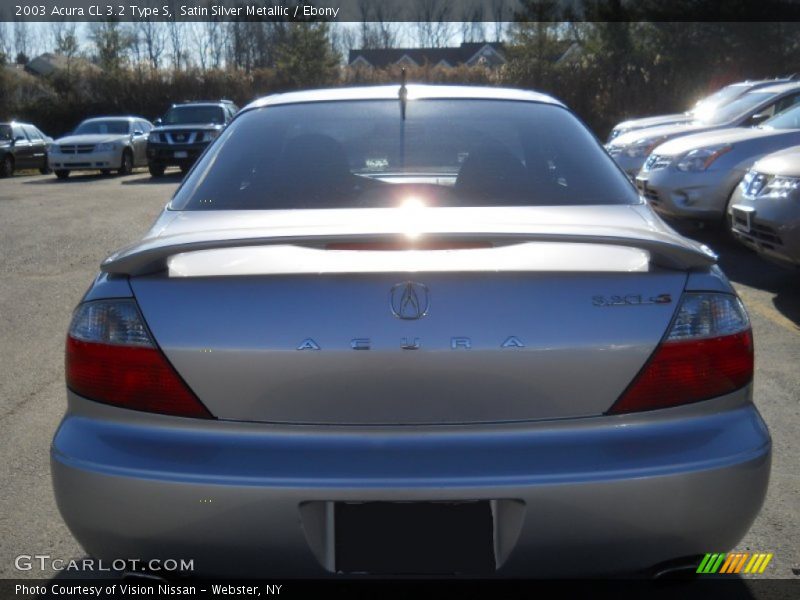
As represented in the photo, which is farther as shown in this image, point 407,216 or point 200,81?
point 200,81

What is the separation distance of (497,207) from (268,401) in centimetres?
97

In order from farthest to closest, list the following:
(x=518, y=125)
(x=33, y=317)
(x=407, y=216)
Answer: (x=33, y=317) → (x=518, y=125) → (x=407, y=216)

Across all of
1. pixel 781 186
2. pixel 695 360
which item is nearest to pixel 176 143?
pixel 781 186

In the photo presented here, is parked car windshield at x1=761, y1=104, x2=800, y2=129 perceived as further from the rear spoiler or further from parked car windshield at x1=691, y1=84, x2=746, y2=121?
the rear spoiler

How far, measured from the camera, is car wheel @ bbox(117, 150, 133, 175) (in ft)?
79.2

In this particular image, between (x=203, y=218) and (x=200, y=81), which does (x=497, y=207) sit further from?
(x=200, y=81)

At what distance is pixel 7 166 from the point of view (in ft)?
82.0

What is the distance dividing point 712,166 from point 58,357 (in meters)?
6.51

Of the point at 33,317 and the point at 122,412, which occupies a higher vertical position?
the point at 122,412

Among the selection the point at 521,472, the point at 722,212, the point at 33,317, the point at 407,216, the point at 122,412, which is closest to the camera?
the point at 521,472

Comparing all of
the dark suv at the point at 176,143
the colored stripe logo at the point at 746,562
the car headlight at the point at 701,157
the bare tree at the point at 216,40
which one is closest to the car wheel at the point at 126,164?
the dark suv at the point at 176,143

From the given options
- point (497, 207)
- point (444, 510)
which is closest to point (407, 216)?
point (497, 207)

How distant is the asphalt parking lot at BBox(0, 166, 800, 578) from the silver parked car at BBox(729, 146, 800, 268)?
469 millimetres

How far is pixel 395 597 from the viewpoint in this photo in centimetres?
289
